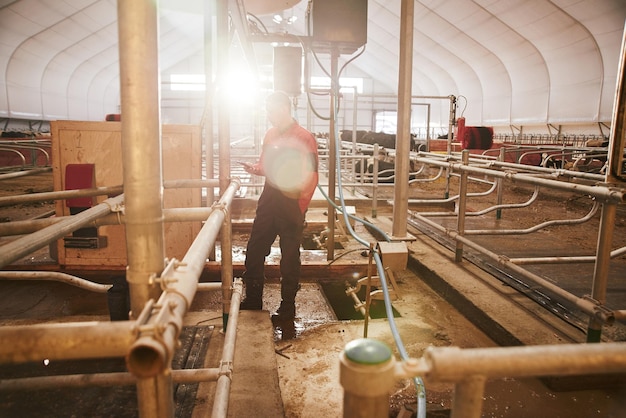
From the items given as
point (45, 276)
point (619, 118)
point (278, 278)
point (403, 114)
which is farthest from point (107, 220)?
point (278, 278)

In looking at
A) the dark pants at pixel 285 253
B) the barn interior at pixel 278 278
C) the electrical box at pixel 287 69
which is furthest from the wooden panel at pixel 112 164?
the electrical box at pixel 287 69

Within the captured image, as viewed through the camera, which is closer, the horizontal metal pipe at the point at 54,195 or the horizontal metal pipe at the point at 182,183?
the horizontal metal pipe at the point at 54,195

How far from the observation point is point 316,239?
5.70 m

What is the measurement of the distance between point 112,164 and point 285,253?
74.0 inches

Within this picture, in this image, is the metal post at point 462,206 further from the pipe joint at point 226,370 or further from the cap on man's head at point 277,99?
the pipe joint at point 226,370

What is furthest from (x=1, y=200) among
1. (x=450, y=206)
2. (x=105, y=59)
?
(x=105, y=59)

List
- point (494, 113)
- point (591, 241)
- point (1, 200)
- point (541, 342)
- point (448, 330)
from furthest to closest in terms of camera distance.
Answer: point (494, 113)
point (591, 241)
point (448, 330)
point (541, 342)
point (1, 200)

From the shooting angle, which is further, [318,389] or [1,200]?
[318,389]

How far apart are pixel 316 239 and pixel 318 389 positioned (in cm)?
326

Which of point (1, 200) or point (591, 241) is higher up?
point (1, 200)

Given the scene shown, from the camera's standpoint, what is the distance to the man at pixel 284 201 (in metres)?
3.68

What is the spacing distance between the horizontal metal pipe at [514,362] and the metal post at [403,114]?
2.05m

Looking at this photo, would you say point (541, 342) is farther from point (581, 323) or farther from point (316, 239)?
point (316, 239)

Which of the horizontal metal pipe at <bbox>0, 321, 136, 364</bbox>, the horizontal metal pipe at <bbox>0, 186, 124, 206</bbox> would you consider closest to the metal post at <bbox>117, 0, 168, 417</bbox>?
the horizontal metal pipe at <bbox>0, 321, 136, 364</bbox>
